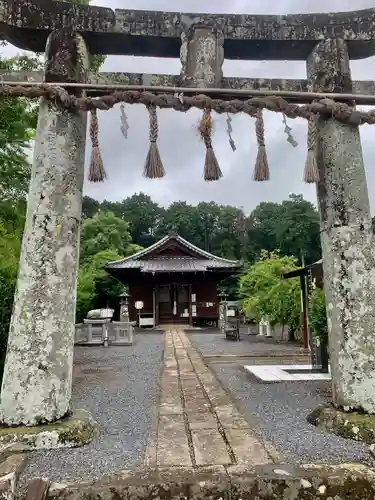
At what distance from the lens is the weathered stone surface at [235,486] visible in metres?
2.62

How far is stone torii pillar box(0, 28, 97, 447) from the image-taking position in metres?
3.72

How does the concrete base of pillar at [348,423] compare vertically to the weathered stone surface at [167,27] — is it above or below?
below

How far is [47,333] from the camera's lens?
150 inches

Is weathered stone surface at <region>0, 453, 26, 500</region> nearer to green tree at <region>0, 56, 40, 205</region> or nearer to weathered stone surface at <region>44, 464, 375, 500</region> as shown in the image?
weathered stone surface at <region>44, 464, 375, 500</region>

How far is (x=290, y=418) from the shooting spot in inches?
177

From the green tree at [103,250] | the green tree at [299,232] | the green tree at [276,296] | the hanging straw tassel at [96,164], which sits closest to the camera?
the hanging straw tassel at [96,164]

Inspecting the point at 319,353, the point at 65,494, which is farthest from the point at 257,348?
the point at 65,494

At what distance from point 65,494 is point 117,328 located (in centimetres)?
1255

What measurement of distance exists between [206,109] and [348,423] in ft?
11.4

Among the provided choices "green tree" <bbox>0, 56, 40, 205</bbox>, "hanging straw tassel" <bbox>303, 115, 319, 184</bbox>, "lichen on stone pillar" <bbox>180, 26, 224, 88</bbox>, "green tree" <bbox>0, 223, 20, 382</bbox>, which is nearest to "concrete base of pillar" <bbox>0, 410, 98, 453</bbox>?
"green tree" <bbox>0, 223, 20, 382</bbox>

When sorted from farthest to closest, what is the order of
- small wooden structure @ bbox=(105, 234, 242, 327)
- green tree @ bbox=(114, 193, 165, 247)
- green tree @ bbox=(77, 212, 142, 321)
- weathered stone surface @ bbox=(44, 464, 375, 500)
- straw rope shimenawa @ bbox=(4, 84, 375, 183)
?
green tree @ bbox=(114, 193, 165, 247)
green tree @ bbox=(77, 212, 142, 321)
small wooden structure @ bbox=(105, 234, 242, 327)
straw rope shimenawa @ bbox=(4, 84, 375, 183)
weathered stone surface @ bbox=(44, 464, 375, 500)

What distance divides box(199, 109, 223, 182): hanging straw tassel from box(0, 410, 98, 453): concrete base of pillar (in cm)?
288

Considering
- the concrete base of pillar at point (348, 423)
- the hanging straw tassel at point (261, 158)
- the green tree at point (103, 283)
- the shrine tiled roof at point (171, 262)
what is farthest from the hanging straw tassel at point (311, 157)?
the green tree at point (103, 283)

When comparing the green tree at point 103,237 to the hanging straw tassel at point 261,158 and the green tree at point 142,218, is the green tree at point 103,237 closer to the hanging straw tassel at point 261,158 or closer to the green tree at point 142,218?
the green tree at point 142,218
